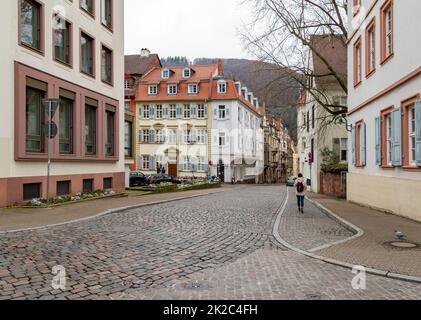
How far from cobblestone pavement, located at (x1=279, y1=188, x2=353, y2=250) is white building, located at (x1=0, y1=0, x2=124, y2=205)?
33.1 ft

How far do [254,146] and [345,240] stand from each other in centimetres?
6419

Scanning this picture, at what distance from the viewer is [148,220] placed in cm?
1325

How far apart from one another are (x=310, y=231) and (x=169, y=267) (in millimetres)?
5520

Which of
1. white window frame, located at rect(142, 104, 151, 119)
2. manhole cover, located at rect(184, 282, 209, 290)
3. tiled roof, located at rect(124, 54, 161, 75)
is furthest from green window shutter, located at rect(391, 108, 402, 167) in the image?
tiled roof, located at rect(124, 54, 161, 75)

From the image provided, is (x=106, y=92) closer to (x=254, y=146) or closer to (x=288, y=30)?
(x=288, y=30)

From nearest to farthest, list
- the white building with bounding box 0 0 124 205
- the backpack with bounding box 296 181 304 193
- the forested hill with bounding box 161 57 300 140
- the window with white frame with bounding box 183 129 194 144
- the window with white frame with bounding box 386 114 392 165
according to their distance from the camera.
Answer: the window with white frame with bounding box 386 114 392 165
the white building with bounding box 0 0 124 205
the backpack with bounding box 296 181 304 193
the forested hill with bounding box 161 57 300 140
the window with white frame with bounding box 183 129 194 144

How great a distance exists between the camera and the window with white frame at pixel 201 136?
2320 inches

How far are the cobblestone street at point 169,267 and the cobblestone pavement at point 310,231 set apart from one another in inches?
6.0

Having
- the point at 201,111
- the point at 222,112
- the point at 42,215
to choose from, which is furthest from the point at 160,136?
the point at 42,215

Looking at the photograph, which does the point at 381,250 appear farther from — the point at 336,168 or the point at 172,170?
the point at 172,170

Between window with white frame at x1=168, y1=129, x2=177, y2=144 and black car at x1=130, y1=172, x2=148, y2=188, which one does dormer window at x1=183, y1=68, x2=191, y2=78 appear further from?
black car at x1=130, y1=172, x2=148, y2=188

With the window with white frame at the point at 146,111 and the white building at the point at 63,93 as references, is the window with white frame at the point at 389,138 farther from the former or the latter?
the window with white frame at the point at 146,111

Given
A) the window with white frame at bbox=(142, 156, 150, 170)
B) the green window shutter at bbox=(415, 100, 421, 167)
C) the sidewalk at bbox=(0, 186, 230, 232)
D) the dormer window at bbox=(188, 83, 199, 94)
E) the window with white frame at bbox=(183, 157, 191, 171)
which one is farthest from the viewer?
the dormer window at bbox=(188, 83, 199, 94)

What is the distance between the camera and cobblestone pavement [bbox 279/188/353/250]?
9831mm
